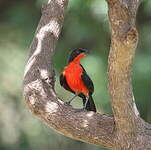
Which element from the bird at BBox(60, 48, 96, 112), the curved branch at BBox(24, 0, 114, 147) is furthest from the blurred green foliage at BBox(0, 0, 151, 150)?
the curved branch at BBox(24, 0, 114, 147)

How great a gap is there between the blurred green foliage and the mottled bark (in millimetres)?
2693

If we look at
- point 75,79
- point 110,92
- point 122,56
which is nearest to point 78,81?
point 75,79

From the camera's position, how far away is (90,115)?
5.77 metres

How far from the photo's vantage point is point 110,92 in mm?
5215

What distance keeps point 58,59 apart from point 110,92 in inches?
197

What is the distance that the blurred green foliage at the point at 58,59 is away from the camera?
9.41 metres

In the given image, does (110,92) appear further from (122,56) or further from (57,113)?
(57,113)

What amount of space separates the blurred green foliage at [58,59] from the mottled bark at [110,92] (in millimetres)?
2693

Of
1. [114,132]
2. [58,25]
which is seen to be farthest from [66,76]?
[114,132]

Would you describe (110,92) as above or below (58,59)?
below

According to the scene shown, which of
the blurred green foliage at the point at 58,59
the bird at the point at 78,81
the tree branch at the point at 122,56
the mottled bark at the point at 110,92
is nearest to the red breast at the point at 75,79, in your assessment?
the bird at the point at 78,81

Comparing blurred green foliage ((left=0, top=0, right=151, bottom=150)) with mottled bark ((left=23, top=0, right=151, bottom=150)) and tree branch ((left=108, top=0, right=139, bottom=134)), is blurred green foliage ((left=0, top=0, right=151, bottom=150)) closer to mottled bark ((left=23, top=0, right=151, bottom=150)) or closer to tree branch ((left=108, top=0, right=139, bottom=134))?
mottled bark ((left=23, top=0, right=151, bottom=150))

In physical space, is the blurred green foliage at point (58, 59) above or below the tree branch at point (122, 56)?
above

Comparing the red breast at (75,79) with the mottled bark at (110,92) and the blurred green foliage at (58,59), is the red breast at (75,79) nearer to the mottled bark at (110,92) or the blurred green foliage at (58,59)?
the mottled bark at (110,92)
